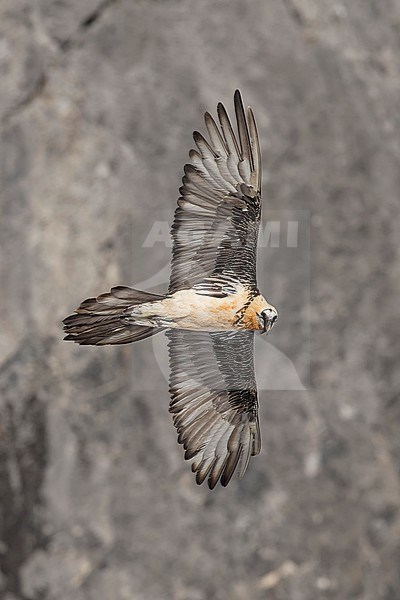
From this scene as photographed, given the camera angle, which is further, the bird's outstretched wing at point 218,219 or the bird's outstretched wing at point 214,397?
the bird's outstretched wing at point 214,397

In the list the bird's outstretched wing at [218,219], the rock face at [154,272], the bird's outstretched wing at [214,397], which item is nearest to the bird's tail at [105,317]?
the bird's outstretched wing at [218,219]

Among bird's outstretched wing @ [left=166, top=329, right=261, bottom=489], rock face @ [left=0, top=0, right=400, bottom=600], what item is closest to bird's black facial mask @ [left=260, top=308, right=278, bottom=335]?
bird's outstretched wing @ [left=166, top=329, right=261, bottom=489]

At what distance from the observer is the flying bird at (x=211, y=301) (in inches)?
147

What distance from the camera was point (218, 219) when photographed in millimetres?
3844

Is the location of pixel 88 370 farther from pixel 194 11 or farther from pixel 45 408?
pixel 194 11

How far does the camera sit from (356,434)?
25.0ft

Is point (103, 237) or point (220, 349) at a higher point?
point (103, 237)

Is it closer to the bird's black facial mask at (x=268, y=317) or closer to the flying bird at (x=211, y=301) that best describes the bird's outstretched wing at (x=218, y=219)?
the flying bird at (x=211, y=301)

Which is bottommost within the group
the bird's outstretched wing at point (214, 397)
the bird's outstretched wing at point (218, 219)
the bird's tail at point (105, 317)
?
the bird's outstretched wing at point (214, 397)

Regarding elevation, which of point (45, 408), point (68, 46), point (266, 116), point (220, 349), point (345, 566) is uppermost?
point (68, 46)

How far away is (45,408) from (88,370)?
0.41 metres

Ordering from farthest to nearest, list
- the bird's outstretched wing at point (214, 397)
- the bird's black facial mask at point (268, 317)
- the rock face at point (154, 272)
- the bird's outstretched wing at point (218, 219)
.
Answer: the rock face at point (154, 272) < the bird's outstretched wing at point (214, 397) < the bird's outstretched wing at point (218, 219) < the bird's black facial mask at point (268, 317)

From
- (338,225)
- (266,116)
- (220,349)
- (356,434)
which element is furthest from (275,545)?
(220,349)

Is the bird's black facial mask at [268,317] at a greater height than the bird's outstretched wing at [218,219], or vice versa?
the bird's outstretched wing at [218,219]
